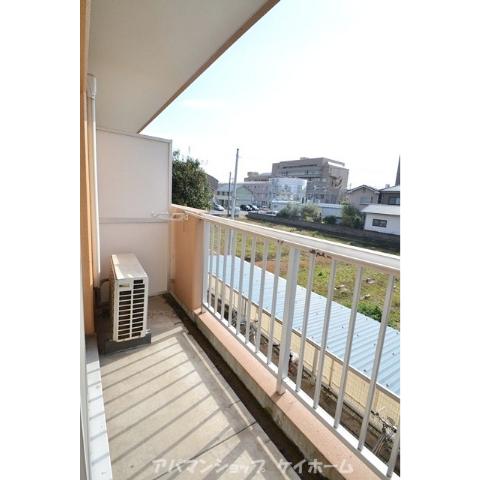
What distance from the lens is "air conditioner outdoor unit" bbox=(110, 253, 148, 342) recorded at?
6.53ft

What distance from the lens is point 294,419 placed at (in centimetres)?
139

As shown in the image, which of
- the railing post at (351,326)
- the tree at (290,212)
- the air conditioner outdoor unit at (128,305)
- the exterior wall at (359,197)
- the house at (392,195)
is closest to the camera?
the house at (392,195)

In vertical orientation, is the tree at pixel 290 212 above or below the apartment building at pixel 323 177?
below

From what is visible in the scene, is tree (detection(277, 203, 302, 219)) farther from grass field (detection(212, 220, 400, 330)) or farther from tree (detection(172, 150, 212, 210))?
tree (detection(172, 150, 212, 210))

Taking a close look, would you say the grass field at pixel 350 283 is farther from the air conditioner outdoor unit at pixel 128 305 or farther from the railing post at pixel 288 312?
the air conditioner outdoor unit at pixel 128 305

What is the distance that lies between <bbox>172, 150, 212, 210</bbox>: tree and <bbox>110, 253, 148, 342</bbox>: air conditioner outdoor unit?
274 inches

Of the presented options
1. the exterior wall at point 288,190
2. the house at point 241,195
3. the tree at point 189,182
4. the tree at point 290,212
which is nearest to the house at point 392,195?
the tree at point 290,212

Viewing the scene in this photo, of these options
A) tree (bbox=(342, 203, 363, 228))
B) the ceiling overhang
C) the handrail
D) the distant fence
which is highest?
the ceiling overhang

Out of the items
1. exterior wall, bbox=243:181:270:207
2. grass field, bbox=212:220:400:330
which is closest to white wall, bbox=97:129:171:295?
exterior wall, bbox=243:181:270:207

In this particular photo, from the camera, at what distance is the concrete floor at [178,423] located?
4.09ft

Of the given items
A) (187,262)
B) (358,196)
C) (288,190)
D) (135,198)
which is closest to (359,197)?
(358,196)
